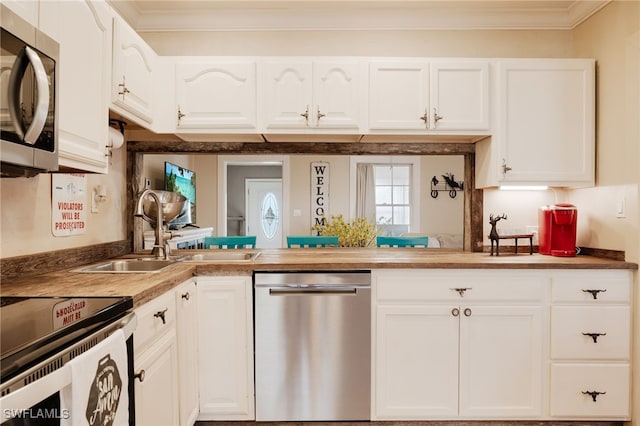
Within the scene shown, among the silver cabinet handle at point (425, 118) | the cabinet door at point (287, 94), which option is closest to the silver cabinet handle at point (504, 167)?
the silver cabinet handle at point (425, 118)

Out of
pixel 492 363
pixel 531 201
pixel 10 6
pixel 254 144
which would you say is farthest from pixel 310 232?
pixel 10 6

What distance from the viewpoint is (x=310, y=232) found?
4.89 m

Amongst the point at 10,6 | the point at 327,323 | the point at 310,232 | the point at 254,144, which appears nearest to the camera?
the point at 10,6

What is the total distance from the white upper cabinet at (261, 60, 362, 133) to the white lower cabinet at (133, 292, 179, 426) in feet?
3.95

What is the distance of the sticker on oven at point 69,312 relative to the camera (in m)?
1.07

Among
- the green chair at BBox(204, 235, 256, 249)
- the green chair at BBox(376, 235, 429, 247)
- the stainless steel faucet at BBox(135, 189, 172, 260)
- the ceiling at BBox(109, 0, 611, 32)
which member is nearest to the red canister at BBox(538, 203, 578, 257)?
the green chair at BBox(376, 235, 429, 247)

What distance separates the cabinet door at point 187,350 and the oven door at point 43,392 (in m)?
0.82

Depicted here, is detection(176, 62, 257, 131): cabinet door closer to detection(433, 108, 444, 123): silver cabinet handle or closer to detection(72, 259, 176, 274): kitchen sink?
detection(72, 259, 176, 274): kitchen sink

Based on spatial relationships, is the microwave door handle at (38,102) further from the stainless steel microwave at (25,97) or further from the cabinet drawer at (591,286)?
the cabinet drawer at (591,286)

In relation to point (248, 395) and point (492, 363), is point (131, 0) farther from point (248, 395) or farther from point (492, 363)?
point (492, 363)

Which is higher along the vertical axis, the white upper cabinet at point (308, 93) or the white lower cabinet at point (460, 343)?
the white upper cabinet at point (308, 93)

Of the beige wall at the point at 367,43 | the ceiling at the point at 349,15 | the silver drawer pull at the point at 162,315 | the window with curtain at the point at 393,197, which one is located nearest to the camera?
the silver drawer pull at the point at 162,315

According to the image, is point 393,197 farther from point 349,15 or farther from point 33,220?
point 33,220

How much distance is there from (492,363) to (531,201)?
1.18 meters
